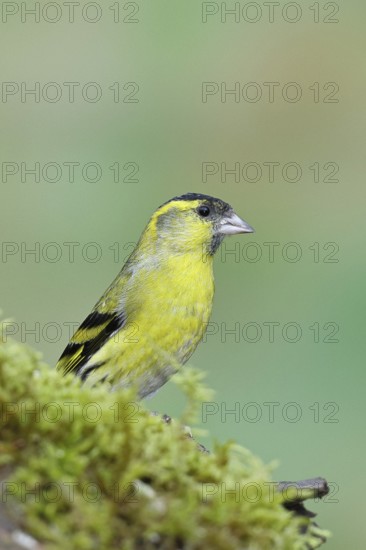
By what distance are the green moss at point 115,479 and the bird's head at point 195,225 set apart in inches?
106

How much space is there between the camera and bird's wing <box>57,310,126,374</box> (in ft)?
13.9

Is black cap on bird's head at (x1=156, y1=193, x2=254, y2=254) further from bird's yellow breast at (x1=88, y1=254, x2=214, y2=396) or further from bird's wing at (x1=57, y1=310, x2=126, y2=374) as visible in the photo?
bird's wing at (x1=57, y1=310, x2=126, y2=374)

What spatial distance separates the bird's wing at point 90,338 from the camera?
425 centimetres

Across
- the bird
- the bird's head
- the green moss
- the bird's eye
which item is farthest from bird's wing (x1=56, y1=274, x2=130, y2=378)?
the green moss

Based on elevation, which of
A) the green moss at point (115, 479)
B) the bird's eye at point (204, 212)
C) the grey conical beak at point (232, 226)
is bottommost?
the green moss at point (115, 479)

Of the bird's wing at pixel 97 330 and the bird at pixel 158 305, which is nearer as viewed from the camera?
the bird at pixel 158 305

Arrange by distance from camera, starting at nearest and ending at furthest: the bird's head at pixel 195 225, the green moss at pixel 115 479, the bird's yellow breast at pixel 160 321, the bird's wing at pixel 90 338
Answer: the green moss at pixel 115 479
the bird's yellow breast at pixel 160 321
the bird's wing at pixel 90 338
the bird's head at pixel 195 225

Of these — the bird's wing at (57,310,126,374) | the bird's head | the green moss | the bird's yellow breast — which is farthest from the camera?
the bird's head

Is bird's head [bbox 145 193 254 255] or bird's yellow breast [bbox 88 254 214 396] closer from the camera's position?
bird's yellow breast [bbox 88 254 214 396]

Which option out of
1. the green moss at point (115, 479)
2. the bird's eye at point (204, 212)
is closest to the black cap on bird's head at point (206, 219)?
the bird's eye at point (204, 212)

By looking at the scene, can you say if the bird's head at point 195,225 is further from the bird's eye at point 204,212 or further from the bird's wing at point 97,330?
the bird's wing at point 97,330

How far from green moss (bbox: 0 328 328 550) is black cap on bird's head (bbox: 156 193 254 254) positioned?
273cm

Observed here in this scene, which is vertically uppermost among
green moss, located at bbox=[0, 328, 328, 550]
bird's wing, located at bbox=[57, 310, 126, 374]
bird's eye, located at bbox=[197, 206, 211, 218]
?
bird's eye, located at bbox=[197, 206, 211, 218]

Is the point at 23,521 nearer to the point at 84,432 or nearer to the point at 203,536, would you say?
the point at 84,432
